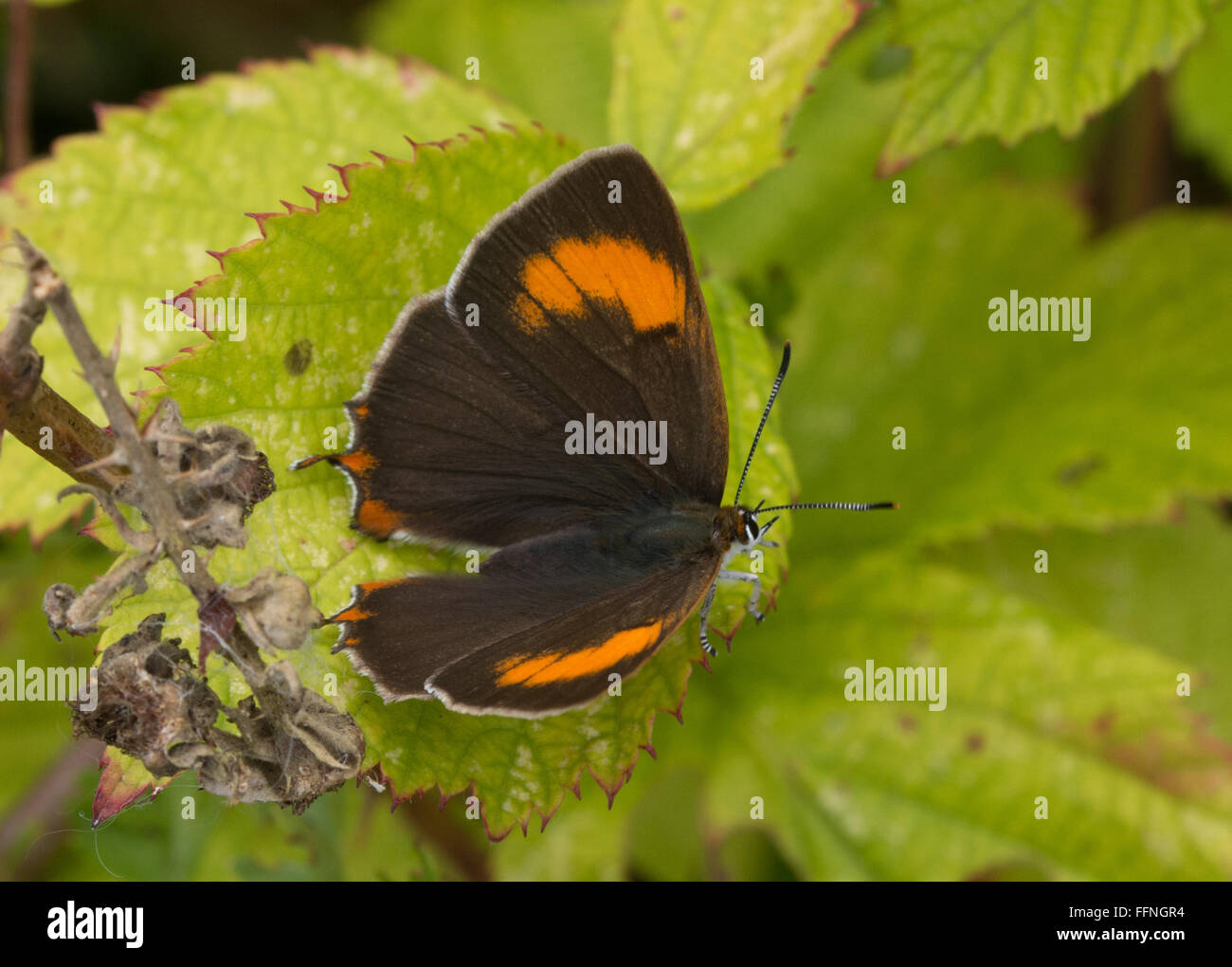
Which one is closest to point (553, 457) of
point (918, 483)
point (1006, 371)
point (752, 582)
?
point (752, 582)

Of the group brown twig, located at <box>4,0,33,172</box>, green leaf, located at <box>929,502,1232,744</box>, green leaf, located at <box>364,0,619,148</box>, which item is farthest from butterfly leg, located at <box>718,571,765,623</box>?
brown twig, located at <box>4,0,33,172</box>

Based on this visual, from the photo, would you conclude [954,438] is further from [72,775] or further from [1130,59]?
[72,775]

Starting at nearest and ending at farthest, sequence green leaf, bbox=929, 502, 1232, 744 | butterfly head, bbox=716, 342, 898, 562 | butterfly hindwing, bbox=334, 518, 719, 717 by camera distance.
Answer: butterfly hindwing, bbox=334, 518, 719, 717
butterfly head, bbox=716, 342, 898, 562
green leaf, bbox=929, 502, 1232, 744

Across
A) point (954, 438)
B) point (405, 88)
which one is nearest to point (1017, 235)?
point (954, 438)

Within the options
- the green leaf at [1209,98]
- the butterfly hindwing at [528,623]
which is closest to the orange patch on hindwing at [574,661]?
the butterfly hindwing at [528,623]

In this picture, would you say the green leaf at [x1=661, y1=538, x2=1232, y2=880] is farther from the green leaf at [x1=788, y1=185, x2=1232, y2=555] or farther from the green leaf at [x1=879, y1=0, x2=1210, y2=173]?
the green leaf at [x1=879, y1=0, x2=1210, y2=173]

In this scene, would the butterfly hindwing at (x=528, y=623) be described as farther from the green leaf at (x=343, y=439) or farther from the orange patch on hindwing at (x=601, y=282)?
the orange patch on hindwing at (x=601, y=282)

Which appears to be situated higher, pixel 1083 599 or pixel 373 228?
pixel 373 228
